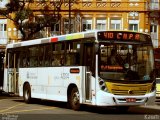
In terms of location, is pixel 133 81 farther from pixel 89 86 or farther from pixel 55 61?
pixel 55 61

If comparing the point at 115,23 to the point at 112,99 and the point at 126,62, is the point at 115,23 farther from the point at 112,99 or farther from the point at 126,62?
the point at 112,99

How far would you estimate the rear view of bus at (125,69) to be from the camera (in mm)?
18828

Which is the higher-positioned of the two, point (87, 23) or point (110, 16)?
point (110, 16)

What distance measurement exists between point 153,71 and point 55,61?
477cm

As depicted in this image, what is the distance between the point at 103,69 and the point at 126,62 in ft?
3.05

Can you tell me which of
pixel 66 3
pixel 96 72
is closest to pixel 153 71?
pixel 96 72

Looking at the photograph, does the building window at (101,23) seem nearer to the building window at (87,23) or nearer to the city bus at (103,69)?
the building window at (87,23)

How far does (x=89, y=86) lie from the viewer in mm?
19609

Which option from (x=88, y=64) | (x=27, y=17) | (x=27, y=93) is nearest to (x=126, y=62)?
(x=88, y=64)

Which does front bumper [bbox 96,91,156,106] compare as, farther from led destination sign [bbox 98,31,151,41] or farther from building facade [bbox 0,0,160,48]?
building facade [bbox 0,0,160,48]

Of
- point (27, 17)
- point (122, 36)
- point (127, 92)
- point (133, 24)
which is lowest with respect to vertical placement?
point (127, 92)

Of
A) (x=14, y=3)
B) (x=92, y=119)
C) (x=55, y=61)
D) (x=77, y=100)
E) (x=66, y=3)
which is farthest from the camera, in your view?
(x=66, y=3)

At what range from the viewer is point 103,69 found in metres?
18.9

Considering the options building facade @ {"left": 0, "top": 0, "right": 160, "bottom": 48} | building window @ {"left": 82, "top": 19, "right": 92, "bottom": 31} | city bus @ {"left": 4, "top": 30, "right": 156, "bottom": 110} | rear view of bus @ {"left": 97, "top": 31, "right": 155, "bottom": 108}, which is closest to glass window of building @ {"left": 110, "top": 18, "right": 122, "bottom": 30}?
building facade @ {"left": 0, "top": 0, "right": 160, "bottom": 48}
